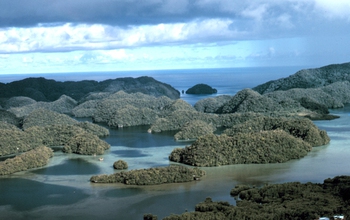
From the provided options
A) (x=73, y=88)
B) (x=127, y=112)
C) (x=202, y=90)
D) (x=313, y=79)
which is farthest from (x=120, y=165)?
(x=202, y=90)

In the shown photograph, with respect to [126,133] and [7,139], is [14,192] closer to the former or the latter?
[7,139]

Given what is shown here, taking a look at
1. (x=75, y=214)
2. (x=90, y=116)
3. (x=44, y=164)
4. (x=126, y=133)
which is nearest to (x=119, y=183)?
(x=75, y=214)

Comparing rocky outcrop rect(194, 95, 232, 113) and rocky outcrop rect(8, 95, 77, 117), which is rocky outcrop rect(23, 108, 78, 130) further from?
rocky outcrop rect(194, 95, 232, 113)

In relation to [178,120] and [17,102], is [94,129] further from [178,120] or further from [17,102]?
[17,102]

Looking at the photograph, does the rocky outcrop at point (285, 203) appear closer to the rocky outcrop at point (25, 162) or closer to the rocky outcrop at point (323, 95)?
the rocky outcrop at point (25, 162)

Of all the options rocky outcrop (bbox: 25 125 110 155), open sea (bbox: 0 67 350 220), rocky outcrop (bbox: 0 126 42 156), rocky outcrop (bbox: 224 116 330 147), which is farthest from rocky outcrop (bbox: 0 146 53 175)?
rocky outcrop (bbox: 224 116 330 147)

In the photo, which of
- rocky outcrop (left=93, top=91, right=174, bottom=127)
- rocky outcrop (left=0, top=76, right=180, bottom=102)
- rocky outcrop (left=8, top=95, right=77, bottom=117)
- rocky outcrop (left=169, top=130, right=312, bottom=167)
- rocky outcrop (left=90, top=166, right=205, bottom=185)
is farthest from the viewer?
rocky outcrop (left=0, top=76, right=180, bottom=102)

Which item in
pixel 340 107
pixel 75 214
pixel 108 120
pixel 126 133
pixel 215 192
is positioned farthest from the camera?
pixel 340 107
